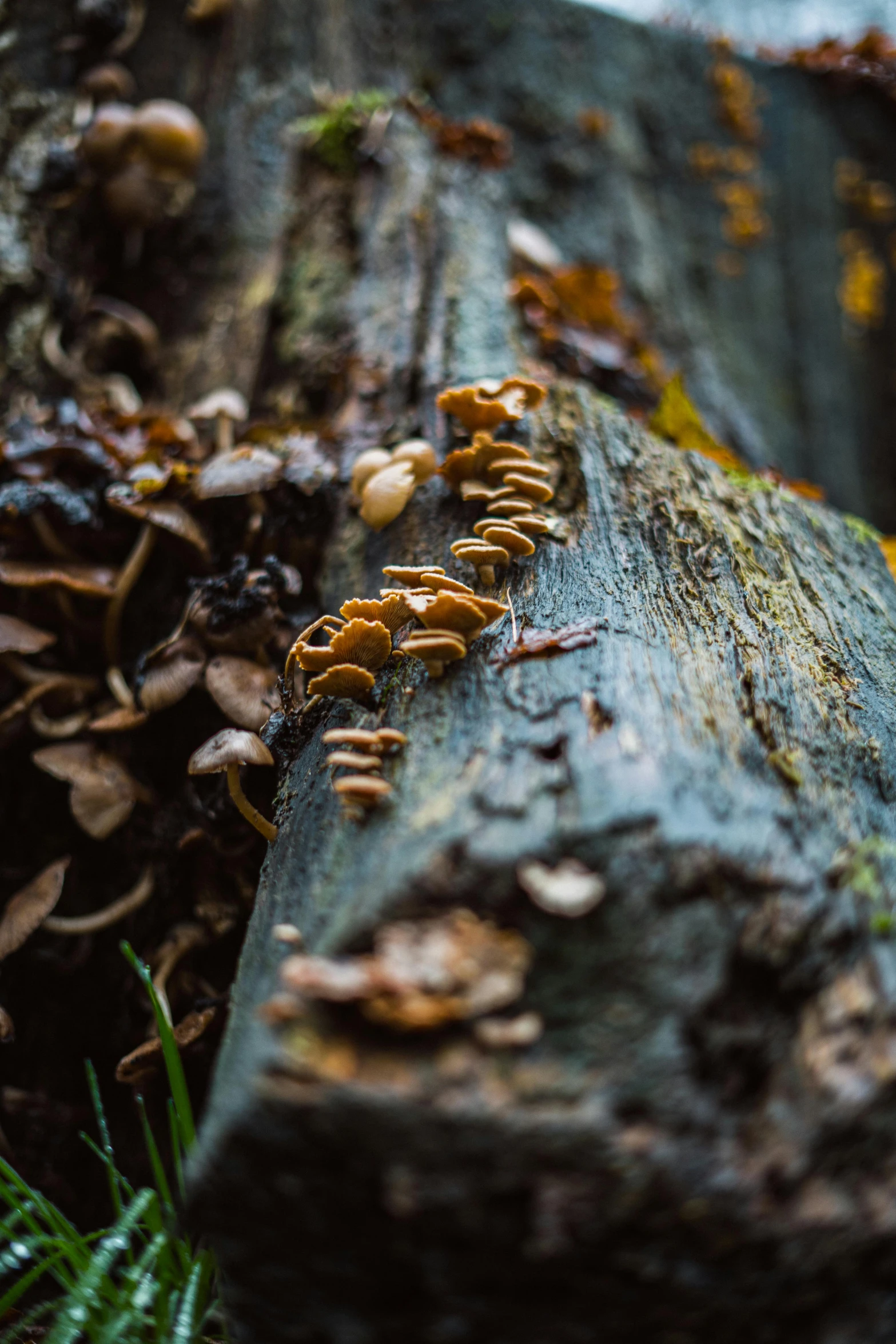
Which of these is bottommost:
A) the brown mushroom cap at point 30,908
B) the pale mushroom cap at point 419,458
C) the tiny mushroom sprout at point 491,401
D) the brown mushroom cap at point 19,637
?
the brown mushroom cap at point 30,908

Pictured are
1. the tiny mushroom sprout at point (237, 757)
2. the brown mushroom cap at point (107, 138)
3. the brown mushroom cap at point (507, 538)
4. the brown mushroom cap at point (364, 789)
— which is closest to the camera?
the brown mushroom cap at point (364, 789)

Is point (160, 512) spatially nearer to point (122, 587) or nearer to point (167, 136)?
point (122, 587)

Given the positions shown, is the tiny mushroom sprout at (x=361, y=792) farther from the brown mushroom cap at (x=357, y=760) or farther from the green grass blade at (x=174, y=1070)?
the green grass blade at (x=174, y=1070)

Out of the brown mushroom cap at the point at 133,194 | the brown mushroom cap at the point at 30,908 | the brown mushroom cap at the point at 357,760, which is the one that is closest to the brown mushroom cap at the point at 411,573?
the brown mushroom cap at the point at 357,760

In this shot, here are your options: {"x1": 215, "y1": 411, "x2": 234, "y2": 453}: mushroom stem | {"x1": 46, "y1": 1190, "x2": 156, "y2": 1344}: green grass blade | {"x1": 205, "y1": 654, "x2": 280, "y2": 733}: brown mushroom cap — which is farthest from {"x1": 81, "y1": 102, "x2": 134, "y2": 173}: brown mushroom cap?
{"x1": 46, "y1": 1190, "x2": 156, "y2": 1344}: green grass blade

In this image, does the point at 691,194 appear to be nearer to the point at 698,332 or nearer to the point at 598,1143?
the point at 698,332

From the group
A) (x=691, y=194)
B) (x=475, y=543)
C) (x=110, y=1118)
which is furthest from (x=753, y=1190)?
(x=691, y=194)
